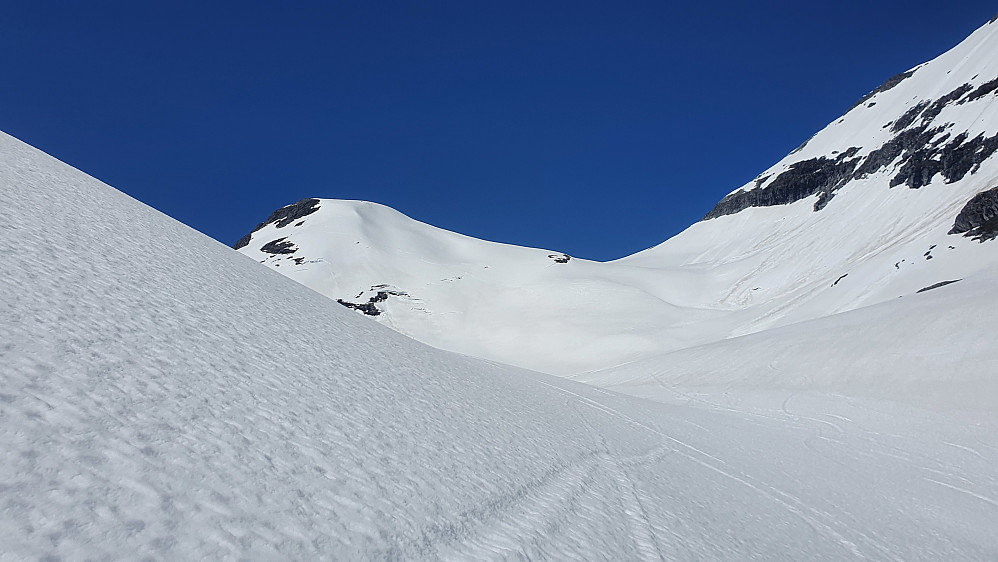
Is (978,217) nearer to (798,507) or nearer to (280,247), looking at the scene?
(798,507)

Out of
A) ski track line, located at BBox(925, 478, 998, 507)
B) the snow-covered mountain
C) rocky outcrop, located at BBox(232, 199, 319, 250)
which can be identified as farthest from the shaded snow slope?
rocky outcrop, located at BBox(232, 199, 319, 250)

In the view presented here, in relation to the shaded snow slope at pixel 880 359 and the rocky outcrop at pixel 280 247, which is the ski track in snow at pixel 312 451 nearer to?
the shaded snow slope at pixel 880 359

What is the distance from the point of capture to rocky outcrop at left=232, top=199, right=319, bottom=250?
9612cm

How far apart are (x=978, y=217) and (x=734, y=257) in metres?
39.2

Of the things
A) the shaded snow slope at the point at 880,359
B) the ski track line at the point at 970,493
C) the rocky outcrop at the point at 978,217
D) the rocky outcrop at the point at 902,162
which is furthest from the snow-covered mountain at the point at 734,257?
the ski track line at the point at 970,493

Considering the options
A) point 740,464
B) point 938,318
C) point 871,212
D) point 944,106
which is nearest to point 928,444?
point 740,464

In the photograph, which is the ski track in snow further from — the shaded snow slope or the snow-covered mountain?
the snow-covered mountain

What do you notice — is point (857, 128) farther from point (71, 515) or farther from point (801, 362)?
point (71, 515)

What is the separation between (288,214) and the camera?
10044 cm

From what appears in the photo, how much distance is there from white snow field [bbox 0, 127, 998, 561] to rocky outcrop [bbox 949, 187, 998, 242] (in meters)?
41.6

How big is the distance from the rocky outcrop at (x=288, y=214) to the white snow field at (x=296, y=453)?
9248 cm

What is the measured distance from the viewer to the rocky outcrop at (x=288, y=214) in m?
96.1

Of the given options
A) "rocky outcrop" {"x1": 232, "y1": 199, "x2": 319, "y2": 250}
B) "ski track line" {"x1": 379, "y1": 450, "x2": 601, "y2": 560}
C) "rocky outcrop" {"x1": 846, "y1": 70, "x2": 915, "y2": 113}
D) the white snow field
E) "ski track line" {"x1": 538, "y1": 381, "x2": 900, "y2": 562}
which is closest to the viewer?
the white snow field

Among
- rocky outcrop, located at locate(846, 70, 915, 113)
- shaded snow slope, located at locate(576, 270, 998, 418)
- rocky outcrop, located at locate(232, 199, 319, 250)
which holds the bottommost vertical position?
shaded snow slope, located at locate(576, 270, 998, 418)
